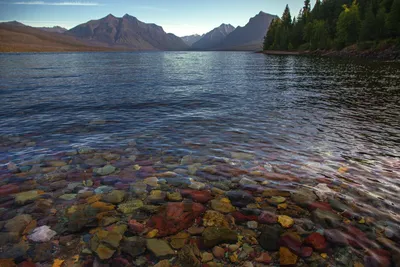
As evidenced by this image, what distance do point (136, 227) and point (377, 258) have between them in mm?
5849

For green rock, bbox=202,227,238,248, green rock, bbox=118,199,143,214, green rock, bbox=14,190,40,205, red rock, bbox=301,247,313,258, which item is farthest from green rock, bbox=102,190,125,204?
red rock, bbox=301,247,313,258

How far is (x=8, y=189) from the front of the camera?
8734 millimetres

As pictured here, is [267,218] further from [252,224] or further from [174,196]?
[174,196]

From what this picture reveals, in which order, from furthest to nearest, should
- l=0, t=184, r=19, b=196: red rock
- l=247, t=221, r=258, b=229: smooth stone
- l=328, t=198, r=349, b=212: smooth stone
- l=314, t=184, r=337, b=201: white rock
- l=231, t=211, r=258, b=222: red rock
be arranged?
1. l=0, t=184, r=19, b=196: red rock
2. l=314, t=184, r=337, b=201: white rock
3. l=328, t=198, r=349, b=212: smooth stone
4. l=231, t=211, r=258, b=222: red rock
5. l=247, t=221, r=258, b=229: smooth stone

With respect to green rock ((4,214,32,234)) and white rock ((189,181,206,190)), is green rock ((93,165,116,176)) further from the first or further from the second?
white rock ((189,181,206,190))

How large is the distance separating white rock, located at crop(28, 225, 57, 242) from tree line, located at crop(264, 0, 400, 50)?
110 m

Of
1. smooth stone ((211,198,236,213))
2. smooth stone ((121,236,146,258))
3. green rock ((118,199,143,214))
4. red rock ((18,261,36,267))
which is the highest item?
red rock ((18,261,36,267))

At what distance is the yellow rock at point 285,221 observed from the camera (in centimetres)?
674

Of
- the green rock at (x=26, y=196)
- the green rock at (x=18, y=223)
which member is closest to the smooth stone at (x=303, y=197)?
the green rock at (x=18, y=223)

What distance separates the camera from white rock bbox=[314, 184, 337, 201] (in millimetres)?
8109

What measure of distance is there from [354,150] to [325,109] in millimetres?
9954

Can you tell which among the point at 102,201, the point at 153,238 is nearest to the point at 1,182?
the point at 102,201

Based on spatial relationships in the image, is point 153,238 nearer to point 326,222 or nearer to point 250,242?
point 250,242

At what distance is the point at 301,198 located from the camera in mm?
8023
